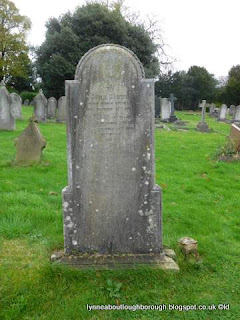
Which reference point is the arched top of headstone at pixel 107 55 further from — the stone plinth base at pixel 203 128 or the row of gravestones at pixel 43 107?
the row of gravestones at pixel 43 107

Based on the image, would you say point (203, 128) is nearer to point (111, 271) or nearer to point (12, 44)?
point (111, 271)

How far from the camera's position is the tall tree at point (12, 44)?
43.2m

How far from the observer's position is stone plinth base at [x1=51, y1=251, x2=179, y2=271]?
339 centimetres

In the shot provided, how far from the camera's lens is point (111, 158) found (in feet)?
11.3

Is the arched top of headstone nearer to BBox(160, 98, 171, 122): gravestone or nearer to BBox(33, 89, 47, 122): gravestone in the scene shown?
BBox(33, 89, 47, 122): gravestone

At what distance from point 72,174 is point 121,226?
852 mm

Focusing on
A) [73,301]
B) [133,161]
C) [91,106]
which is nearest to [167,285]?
[73,301]

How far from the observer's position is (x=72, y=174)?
3.42 meters

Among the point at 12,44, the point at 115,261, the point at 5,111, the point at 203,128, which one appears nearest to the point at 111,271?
the point at 115,261

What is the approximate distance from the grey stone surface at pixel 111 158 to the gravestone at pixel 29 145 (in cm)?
468

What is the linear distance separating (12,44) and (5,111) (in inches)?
1439

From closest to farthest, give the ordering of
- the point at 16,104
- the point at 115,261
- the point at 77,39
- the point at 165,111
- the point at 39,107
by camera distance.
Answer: the point at 115,261, the point at 16,104, the point at 39,107, the point at 165,111, the point at 77,39

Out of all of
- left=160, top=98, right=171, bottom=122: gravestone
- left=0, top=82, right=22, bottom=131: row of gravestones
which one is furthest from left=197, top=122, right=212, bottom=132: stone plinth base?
left=0, top=82, right=22, bottom=131: row of gravestones

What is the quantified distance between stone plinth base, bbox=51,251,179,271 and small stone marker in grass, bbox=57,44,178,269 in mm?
11
